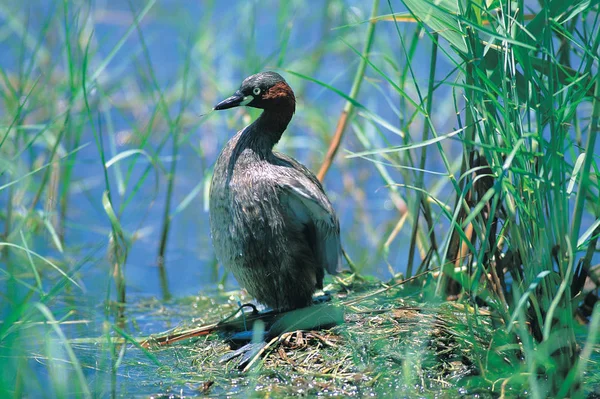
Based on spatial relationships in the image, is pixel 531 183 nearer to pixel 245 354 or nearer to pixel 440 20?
pixel 440 20

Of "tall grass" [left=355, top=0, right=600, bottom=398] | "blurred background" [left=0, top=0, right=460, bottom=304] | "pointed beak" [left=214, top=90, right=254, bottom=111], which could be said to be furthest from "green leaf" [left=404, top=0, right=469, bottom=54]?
"pointed beak" [left=214, top=90, right=254, bottom=111]

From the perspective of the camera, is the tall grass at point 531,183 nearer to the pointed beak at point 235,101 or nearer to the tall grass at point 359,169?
the tall grass at point 359,169

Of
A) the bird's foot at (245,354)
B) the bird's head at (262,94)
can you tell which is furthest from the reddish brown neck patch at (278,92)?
the bird's foot at (245,354)

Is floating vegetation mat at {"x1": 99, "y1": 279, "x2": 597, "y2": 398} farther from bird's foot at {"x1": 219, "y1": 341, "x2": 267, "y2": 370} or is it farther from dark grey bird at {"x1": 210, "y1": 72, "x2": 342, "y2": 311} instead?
dark grey bird at {"x1": 210, "y1": 72, "x2": 342, "y2": 311}

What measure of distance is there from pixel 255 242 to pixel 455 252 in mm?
1097

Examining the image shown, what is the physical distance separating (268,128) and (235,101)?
0.82 feet

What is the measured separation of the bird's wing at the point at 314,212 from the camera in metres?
4.51

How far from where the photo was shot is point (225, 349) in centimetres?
444

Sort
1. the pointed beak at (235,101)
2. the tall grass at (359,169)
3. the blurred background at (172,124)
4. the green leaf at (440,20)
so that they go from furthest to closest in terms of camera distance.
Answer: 1. the blurred background at (172,124)
2. the pointed beak at (235,101)
3. the green leaf at (440,20)
4. the tall grass at (359,169)

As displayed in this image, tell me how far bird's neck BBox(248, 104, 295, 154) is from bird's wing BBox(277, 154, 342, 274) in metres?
0.21

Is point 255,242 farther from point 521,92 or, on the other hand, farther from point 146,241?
point 146,241

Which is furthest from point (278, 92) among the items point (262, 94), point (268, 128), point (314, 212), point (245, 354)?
point (245, 354)

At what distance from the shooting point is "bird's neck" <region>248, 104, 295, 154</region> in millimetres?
4797

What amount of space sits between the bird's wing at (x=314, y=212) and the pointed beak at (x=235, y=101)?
1.52 feet
